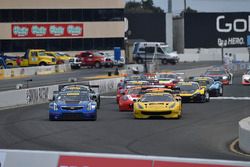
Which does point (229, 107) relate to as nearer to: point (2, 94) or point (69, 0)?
point (2, 94)

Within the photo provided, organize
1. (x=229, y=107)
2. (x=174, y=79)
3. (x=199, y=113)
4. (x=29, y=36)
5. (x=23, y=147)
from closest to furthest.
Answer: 1. (x=23, y=147)
2. (x=199, y=113)
3. (x=229, y=107)
4. (x=174, y=79)
5. (x=29, y=36)

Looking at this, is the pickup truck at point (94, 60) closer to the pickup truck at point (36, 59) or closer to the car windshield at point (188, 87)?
the pickup truck at point (36, 59)

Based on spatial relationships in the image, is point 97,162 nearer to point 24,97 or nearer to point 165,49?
point 24,97

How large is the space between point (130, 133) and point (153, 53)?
54276 millimetres

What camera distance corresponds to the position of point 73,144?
18.9 m

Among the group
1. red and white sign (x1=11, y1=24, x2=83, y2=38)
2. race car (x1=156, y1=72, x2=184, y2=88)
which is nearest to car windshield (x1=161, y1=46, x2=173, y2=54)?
red and white sign (x1=11, y1=24, x2=83, y2=38)

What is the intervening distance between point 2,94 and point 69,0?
5008cm

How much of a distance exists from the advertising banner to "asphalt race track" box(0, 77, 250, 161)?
63718 mm

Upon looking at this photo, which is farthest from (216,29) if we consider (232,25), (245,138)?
(245,138)

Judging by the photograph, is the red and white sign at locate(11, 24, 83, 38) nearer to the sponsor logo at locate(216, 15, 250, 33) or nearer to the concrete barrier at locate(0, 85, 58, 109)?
the sponsor logo at locate(216, 15, 250, 33)

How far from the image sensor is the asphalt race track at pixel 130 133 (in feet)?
58.5

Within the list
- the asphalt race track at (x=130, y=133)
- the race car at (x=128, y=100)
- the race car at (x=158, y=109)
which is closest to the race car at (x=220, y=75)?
the asphalt race track at (x=130, y=133)

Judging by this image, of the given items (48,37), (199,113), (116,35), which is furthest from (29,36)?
(199,113)

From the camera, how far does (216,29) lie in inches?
3826
